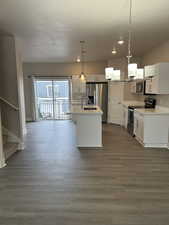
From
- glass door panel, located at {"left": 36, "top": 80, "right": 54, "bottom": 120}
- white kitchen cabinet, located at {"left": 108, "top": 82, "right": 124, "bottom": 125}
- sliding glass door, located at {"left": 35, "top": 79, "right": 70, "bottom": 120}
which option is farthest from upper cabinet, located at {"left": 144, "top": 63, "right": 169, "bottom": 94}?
glass door panel, located at {"left": 36, "top": 80, "right": 54, "bottom": 120}

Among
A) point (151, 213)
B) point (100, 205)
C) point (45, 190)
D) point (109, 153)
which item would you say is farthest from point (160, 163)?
point (45, 190)

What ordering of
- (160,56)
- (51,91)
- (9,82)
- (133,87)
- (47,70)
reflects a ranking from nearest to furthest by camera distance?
(9,82) → (160,56) → (133,87) → (47,70) → (51,91)

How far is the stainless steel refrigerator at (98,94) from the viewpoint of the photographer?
7508 mm

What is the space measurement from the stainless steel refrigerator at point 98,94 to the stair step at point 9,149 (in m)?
4.17

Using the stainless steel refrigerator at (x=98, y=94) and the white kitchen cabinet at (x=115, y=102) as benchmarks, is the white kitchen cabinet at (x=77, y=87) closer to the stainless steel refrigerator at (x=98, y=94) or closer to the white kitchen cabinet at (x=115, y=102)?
the stainless steel refrigerator at (x=98, y=94)

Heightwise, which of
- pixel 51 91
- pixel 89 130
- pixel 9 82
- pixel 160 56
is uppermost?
pixel 160 56

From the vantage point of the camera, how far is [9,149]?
395 cm

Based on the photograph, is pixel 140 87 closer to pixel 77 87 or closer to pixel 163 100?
pixel 163 100

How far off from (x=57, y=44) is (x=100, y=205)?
4.12 meters

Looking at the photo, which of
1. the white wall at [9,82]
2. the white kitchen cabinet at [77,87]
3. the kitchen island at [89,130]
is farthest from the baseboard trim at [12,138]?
the white kitchen cabinet at [77,87]

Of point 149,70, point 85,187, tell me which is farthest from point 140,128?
point 85,187

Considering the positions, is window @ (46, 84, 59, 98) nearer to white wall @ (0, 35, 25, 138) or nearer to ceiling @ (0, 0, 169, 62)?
ceiling @ (0, 0, 169, 62)

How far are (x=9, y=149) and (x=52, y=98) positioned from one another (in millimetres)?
4730

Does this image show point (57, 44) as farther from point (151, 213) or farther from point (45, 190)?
point (151, 213)
